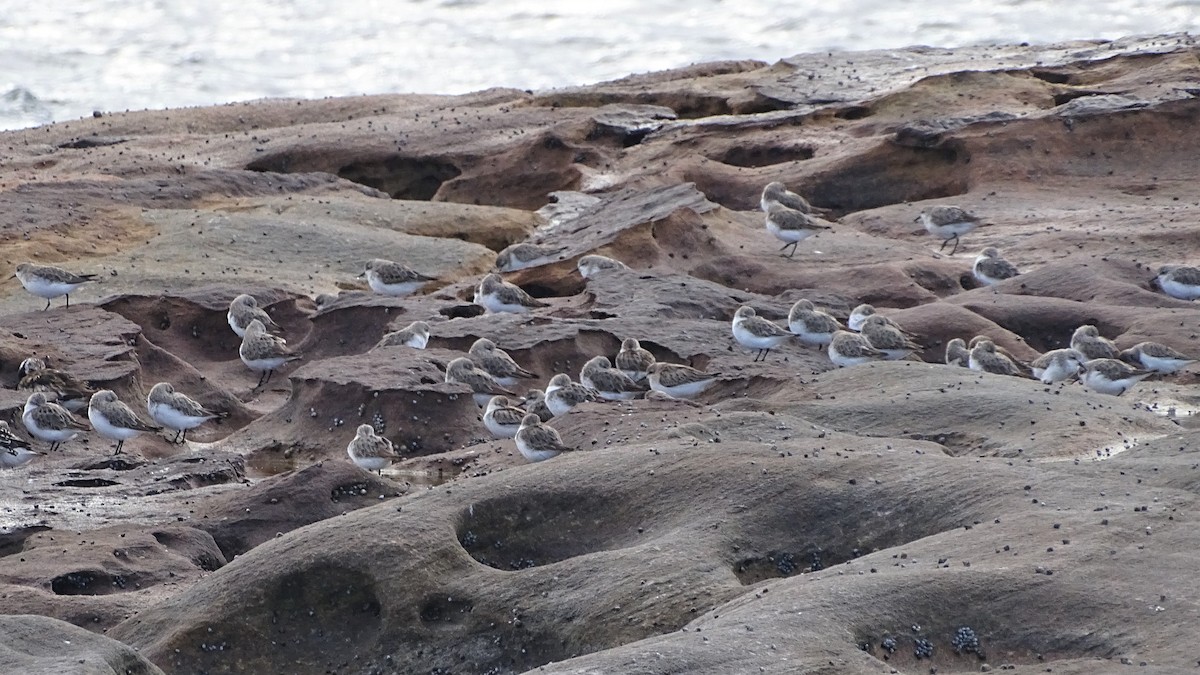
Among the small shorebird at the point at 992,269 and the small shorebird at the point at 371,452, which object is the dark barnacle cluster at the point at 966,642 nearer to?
the small shorebird at the point at 371,452

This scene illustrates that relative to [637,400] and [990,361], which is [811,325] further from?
[637,400]

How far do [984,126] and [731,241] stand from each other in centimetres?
528

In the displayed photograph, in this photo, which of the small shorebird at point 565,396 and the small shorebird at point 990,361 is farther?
the small shorebird at point 990,361

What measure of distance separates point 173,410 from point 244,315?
2928 mm

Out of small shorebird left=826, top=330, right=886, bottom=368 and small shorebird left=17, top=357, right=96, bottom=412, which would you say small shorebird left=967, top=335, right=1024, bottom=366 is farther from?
small shorebird left=17, top=357, right=96, bottom=412

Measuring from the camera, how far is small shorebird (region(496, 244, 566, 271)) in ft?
64.6

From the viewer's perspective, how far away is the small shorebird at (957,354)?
15297 mm

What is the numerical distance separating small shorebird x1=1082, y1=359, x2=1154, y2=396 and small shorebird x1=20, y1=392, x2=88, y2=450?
8.31 metres

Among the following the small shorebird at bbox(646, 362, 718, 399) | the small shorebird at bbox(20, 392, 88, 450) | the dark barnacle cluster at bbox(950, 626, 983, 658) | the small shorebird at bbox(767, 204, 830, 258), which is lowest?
the small shorebird at bbox(646, 362, 718, 399)

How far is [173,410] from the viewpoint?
14898mm

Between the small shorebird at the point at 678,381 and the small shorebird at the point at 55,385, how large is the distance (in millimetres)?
4999

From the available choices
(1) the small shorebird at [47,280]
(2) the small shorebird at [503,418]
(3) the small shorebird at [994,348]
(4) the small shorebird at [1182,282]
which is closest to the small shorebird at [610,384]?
(2) the small shorebird at [503,418]

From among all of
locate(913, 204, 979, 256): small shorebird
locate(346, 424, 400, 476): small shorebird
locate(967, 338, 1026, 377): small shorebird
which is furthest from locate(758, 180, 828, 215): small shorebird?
locate(346, 424, 400, 476): small shorebird

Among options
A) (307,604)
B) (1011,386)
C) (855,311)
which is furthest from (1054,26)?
(307,604)
